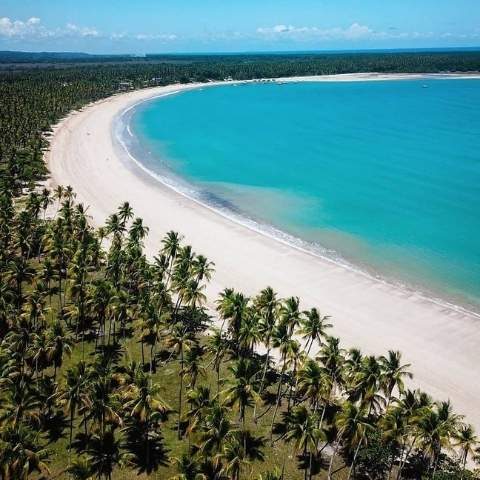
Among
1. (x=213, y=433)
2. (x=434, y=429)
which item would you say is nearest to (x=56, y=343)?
(x=213, y=433)

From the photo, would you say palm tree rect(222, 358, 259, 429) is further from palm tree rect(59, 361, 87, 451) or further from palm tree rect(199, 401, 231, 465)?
palm tree rect(59, 361, 87, 451)

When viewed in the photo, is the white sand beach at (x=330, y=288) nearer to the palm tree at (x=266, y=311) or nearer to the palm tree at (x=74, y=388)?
the palm tree at (x=266, y=311)

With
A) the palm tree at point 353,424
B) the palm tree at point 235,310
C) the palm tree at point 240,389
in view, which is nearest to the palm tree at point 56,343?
the palm tree at point 235,310

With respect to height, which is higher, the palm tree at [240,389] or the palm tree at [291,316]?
the palm tree at [291,316]

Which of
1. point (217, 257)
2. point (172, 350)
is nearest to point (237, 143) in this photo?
point (217, 257)

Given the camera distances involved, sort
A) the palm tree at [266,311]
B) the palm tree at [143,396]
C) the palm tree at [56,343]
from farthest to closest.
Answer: the palm tree at [266,311], the palm tree at [56,343], the palm tree at [143,396]

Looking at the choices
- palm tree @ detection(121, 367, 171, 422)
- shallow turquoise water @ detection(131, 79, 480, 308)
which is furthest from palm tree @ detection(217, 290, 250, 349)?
shallow turquoise water @ detection(131, 79, 480, 308)
